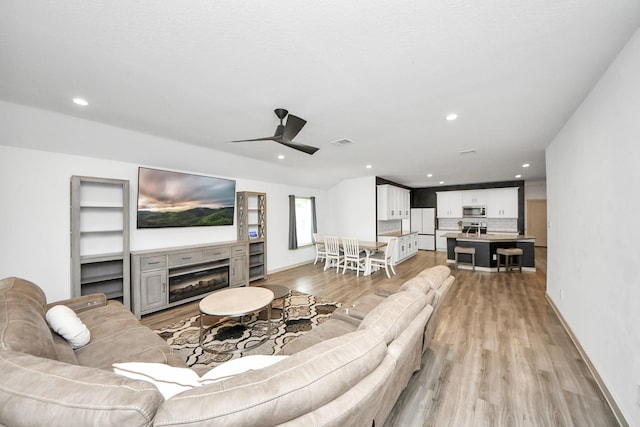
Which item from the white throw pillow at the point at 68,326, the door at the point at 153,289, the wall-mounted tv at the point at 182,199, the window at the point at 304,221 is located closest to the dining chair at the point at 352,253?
the window at the point at 304,221

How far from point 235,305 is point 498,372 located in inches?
104

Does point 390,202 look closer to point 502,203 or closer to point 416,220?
point 416,220

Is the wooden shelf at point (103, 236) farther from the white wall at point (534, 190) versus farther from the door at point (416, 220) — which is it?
the white wall at point (534, 190)

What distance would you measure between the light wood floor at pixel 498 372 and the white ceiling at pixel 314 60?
8.37 feet

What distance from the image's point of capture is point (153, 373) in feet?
3.83

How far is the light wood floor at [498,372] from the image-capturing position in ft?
5.57

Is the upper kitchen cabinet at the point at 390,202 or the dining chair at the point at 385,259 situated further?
the upper kitchen cabinet at the point at 390,202

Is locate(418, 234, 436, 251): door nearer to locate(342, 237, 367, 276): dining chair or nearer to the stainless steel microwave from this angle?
the stainless steel microwave

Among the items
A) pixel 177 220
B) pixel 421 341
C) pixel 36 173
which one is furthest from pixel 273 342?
pixel 36 173

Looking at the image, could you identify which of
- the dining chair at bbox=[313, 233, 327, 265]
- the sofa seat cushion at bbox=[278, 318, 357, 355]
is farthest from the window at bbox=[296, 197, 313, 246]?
the sofa seat cushion at bbox=[278, 318, 357, 355]

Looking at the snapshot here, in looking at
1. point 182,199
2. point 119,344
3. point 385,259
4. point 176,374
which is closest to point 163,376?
point 176,374

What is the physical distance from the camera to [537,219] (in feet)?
28.2

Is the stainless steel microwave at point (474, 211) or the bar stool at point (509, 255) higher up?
the stainless steel microwave at point (474, 211)

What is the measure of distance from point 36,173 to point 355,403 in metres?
4.33
